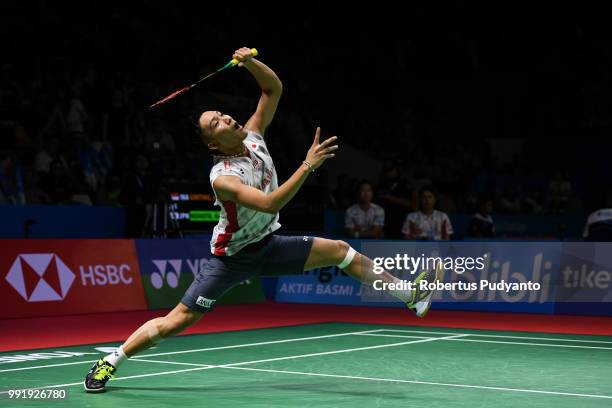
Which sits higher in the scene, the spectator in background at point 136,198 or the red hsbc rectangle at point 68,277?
the spectator in background at point 136,198

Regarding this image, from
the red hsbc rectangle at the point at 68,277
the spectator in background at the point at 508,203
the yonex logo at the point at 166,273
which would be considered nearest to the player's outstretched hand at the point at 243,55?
the red hsbc rectangle at the point at 68,277

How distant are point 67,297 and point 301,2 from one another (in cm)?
1664

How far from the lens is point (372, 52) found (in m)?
30.7

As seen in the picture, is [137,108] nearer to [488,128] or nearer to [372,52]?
[372,52]

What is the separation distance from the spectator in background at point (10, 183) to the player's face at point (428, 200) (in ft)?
21.3

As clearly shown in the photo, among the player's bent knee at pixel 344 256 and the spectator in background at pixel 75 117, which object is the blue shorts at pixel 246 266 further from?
the spectator in background at pixel 75 117

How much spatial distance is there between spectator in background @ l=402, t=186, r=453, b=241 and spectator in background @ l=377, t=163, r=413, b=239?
1.95 feet

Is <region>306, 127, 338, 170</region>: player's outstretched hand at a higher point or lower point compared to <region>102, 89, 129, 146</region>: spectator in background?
lower

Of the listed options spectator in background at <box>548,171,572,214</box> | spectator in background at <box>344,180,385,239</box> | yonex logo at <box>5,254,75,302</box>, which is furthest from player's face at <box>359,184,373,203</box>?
spectator in background at <box>548,171,572,214</box>

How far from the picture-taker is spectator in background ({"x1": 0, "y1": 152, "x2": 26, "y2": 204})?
16.6 m

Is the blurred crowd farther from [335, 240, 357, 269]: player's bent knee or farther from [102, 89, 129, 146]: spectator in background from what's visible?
[335, 240, 357, 269]: player's bent knee

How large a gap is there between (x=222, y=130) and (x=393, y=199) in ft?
30.0

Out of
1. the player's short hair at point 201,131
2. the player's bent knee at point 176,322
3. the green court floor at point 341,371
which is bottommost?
the green court floor at point 341,371

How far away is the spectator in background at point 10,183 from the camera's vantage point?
653 inches
